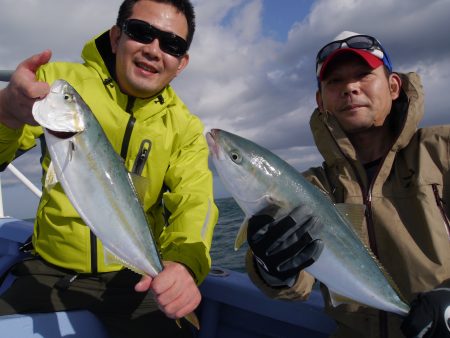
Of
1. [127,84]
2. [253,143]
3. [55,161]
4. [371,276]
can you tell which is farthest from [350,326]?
[127,84]

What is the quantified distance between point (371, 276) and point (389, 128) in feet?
5.29

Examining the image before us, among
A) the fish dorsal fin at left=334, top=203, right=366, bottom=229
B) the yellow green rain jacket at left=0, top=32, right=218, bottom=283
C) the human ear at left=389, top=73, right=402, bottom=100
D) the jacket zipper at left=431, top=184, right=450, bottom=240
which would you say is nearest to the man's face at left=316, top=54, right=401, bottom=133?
the human ear at left=389, top=73, right=402, bottom=100

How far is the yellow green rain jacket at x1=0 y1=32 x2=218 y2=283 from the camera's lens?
3168mm

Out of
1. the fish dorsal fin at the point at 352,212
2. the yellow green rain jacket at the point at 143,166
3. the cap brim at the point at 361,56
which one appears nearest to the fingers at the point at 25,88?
the yellow green rain jacket at the point at 143,166

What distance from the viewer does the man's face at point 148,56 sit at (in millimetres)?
3424

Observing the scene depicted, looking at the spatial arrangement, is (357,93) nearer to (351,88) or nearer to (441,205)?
(351,88)

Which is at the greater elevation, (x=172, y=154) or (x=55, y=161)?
(x=55, y=161)

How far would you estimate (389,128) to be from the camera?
141 inches

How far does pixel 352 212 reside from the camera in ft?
9.11

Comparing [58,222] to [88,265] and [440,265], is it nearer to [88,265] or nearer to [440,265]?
[88,265]

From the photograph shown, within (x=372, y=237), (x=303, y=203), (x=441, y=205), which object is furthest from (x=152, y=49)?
(x=441, y=205)

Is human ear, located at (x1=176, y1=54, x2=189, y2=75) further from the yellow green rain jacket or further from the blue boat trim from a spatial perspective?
the blue boat trim

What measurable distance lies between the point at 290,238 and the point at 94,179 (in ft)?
4.42

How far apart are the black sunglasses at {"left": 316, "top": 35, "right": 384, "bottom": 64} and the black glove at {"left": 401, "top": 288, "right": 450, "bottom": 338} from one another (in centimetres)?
221
